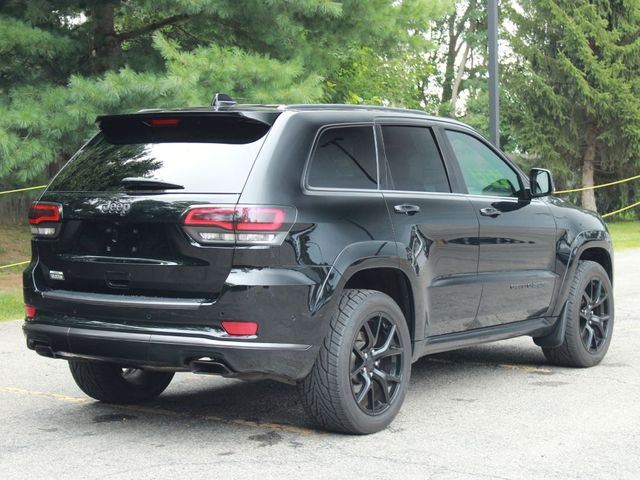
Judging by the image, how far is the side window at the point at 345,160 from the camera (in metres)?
6.12

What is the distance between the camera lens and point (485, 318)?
24.0ft

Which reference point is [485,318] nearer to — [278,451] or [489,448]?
[489,448]

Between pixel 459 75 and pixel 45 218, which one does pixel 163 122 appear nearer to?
pixel 45 218

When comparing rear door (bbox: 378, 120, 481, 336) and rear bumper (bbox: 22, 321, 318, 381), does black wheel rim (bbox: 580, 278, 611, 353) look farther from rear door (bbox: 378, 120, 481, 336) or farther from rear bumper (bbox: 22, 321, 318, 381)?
rear bumper (bbox: 22, 321, 318, 381)

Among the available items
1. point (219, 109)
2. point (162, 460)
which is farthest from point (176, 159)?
point (162, 460)

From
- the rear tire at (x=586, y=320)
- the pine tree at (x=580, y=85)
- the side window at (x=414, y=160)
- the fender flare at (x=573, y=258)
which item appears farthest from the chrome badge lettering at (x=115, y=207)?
the pine tree at (x=580, y=85)

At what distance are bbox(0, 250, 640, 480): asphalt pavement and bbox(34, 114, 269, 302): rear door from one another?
0.83 m

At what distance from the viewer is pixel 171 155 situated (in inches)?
240

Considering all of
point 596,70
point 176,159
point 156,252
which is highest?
point 596,70

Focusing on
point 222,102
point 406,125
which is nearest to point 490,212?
point 406,125

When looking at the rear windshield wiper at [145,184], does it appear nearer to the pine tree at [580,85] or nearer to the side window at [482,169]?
the side window at [482,169]

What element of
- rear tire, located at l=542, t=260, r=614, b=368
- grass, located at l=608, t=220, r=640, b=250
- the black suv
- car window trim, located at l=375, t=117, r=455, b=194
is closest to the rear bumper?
the black suv

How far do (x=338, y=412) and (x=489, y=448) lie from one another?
0.81 metres

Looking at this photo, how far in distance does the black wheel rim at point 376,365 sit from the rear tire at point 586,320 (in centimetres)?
224
